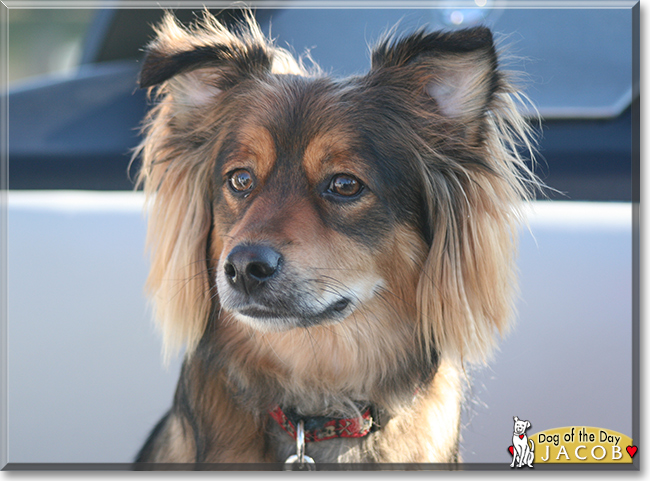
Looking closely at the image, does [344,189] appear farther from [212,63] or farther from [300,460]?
[300,460]

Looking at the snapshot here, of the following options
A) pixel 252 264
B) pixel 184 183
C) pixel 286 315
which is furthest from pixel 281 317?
pixel 184 183

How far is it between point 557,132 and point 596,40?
386 millimetres

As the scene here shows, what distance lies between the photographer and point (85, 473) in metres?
1.89

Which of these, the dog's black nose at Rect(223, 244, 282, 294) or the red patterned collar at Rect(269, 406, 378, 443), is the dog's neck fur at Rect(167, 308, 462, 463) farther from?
the dog's black nose at Rect(223, 244, 282, 294)

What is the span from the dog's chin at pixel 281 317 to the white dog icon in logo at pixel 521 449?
28.3 inches

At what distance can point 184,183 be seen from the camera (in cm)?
207

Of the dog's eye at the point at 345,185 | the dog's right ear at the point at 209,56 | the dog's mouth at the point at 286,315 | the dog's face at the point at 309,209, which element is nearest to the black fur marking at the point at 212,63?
the dog's right ear at the point at 209,56

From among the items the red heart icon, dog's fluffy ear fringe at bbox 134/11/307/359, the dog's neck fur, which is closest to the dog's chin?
the dog's neck fur

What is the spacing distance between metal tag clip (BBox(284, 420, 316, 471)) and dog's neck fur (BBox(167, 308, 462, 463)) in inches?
2.2

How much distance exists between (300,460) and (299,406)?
0.58ft

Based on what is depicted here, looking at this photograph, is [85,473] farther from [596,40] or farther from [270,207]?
[596,40]

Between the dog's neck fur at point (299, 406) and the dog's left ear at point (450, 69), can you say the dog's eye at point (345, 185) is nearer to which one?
the dog's left ear at point (450, 69)

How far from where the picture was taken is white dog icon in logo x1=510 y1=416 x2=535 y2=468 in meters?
1.81

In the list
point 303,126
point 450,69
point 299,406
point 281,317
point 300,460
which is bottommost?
point 300,460
